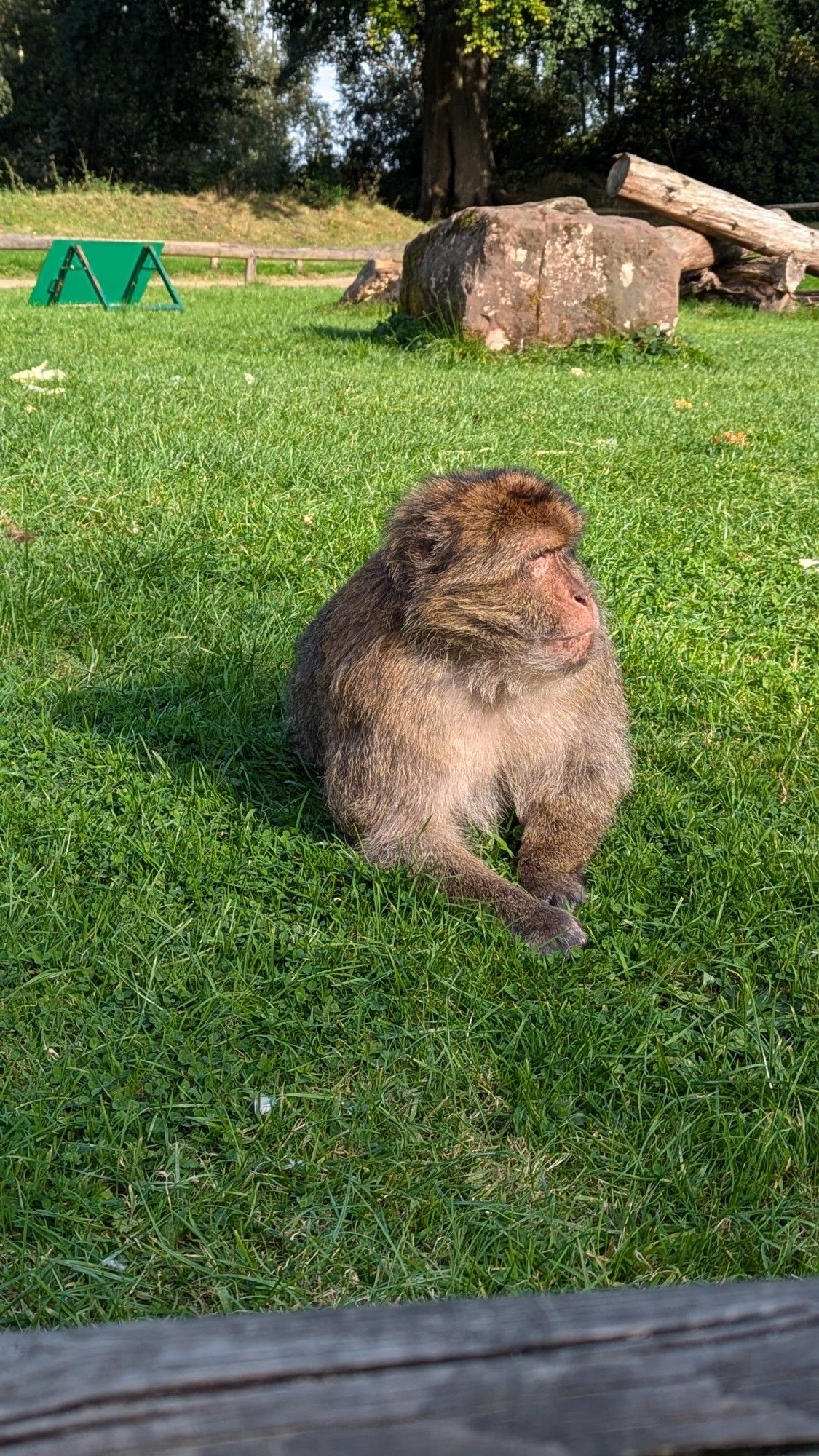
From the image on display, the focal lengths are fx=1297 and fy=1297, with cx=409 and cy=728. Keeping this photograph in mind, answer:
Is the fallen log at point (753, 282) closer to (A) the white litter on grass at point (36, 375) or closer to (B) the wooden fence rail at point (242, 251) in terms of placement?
(B) the wooden fence rail at point (242, 251)

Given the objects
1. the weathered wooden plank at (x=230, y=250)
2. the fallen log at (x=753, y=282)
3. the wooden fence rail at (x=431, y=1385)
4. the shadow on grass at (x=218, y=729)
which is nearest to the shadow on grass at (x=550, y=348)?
the fallen log at (x=753, y=282)

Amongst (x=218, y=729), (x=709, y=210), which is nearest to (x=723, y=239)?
(x=709, y=210)

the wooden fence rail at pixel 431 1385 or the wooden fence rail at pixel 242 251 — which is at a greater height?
the wooden fence rail at pixel 431 1385

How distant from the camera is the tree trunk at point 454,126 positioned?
24.8 m

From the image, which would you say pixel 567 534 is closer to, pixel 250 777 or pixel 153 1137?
pixel 250 777

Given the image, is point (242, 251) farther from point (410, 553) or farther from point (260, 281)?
point (410, 553)

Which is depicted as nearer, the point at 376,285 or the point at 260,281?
the point at 376,285

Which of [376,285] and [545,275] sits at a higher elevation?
[545,275]

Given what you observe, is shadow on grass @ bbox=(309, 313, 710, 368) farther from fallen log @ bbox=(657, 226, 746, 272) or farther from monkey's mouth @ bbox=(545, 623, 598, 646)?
monkey's mouth @ bbox=(545, 623, 598, 646)

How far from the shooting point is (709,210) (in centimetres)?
1656

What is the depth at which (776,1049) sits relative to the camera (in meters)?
2.78

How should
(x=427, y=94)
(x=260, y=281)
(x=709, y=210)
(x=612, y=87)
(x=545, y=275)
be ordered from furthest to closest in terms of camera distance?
(x=612, y=87) < (x=427, y=94) < (x=260, y=281) < (x=709, y=210) < (x=545, y=275)

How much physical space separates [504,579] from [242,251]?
20.3 m

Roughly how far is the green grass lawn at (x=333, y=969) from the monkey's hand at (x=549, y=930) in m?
0.05
